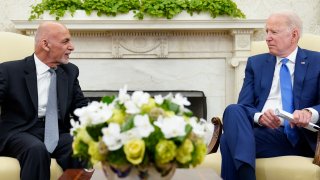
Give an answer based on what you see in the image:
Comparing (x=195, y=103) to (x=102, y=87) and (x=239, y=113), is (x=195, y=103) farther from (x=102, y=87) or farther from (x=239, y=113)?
(x=239, y=113)

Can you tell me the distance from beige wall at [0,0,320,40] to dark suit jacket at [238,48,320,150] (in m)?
2.47

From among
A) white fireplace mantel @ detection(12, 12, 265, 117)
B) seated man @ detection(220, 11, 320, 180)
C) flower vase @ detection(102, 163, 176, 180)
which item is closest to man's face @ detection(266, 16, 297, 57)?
A: seated man @ detection(220, 11, 320, 180)

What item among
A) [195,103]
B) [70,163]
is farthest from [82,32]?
[70,163]

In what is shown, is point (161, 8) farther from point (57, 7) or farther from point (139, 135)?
point (139, 135)

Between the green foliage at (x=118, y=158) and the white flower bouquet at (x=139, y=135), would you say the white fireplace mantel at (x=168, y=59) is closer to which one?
the white flower bouquet at (x=139, y=135)

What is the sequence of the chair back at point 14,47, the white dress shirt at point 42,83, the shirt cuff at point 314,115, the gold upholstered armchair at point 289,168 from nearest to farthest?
the gold upholstered armchair at point 289,168 < the shirt cuff at point 314,115 < the white dress shirt at point 42,83 < the chair back at point 14,47

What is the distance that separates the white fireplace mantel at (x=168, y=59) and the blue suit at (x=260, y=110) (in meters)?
2.21

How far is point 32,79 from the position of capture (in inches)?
121

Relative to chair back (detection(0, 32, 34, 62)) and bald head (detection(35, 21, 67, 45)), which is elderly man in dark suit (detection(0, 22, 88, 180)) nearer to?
bald head (detection(35, 21, 67, 45))

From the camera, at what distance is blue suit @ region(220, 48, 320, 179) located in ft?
8.87

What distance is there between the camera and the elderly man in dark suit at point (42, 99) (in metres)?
2.91

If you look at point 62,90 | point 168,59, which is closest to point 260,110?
point 62,90

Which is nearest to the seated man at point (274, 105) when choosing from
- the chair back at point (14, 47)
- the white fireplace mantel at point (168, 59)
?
the chair back at point (14, 47)

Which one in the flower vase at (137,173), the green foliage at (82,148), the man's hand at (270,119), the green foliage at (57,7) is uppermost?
the green foliage at (57,7)
